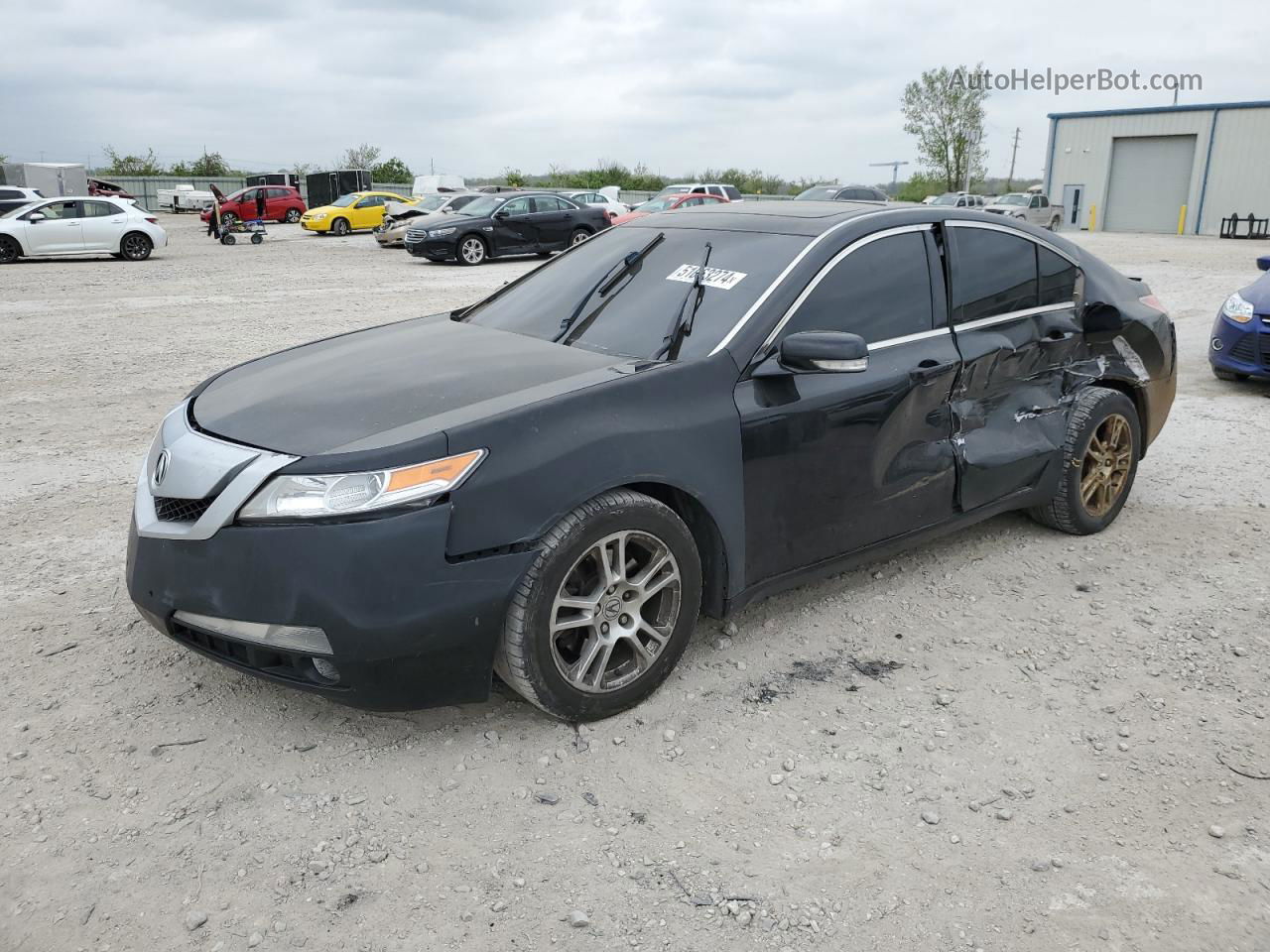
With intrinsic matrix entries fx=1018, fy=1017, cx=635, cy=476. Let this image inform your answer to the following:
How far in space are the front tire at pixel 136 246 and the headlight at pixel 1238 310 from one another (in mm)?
20448

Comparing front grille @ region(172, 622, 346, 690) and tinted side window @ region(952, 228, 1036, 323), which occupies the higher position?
tinted side window @ region(952, 228, 1036, 323)

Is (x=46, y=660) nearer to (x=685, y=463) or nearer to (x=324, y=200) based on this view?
(x=685, y=463)

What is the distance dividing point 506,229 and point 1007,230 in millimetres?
18121

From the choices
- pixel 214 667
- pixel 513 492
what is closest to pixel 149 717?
pixel 214 667

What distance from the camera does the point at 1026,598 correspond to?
4227 mm

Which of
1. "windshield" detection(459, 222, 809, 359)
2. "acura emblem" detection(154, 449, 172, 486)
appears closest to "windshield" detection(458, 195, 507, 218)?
"windshield" detection(459, 222, 809, 359)

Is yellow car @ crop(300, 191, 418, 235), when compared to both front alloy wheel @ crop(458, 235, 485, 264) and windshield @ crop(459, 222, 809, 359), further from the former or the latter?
windshield @ crop(459, 222, 809, 359)

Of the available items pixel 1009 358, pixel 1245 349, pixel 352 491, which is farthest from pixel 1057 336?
pixel 1245 349

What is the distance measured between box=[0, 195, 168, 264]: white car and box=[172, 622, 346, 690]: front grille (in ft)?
69.7

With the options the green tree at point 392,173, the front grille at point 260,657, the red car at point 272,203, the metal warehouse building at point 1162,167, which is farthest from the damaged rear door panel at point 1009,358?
the green tree at point 392,173

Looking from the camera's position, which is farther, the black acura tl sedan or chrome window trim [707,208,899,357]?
chrome window trim [707,208,899,357]

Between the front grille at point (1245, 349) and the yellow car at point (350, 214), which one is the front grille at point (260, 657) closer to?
the front grille at point (1245, 349)

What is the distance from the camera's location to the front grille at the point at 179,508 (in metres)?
2.98

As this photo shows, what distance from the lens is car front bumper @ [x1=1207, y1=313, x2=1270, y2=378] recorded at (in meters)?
8.05
